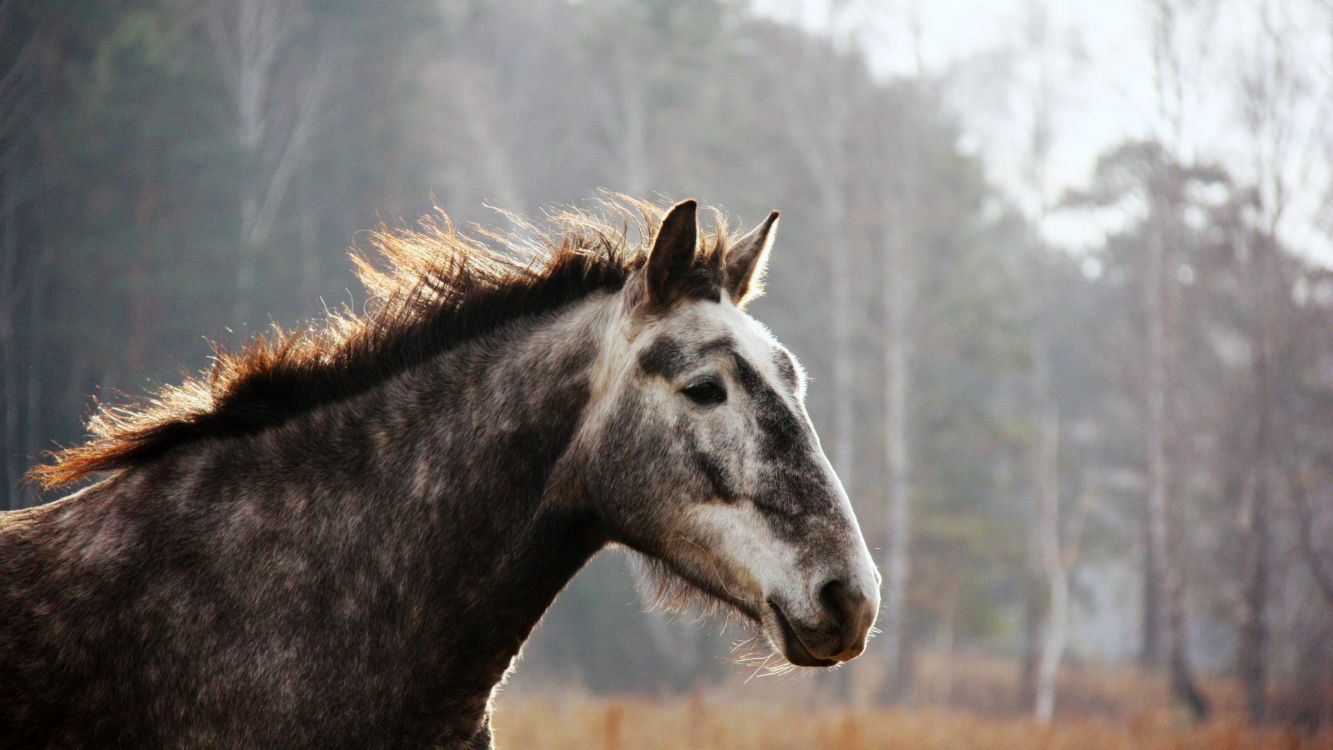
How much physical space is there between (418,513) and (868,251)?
21122 millimetres

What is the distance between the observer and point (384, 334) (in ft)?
9.25

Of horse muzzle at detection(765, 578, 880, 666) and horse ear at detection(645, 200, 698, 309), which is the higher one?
horse ear at detection(645, 200, 698, 309)

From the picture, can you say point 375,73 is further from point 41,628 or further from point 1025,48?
point 41,628

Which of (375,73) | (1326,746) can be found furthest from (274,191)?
(1326,746)

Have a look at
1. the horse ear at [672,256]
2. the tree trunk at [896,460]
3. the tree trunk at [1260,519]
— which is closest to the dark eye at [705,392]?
the horse ear at [672,256]

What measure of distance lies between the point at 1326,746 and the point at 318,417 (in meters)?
14.0

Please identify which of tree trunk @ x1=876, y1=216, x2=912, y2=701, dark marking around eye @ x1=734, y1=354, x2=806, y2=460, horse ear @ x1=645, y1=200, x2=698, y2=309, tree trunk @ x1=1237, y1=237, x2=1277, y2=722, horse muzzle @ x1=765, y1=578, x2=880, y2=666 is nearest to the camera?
horse muzzle @ x1=765, y1=578, x2=880, y2=666

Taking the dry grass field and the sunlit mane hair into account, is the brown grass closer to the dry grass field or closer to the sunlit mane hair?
the dry grass field

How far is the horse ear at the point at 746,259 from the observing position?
2.94m

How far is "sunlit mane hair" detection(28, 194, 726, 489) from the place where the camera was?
2.71m

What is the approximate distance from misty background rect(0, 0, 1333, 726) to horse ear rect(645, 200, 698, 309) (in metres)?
9.78

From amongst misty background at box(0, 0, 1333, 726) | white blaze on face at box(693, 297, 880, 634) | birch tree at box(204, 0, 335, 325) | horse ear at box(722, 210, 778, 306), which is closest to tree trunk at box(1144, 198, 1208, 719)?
misty background at box(0, 0, 1333, 726)

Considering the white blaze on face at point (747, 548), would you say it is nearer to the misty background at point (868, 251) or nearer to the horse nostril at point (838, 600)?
the horse nostril at point (838, 600)

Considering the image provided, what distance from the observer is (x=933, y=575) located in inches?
850
